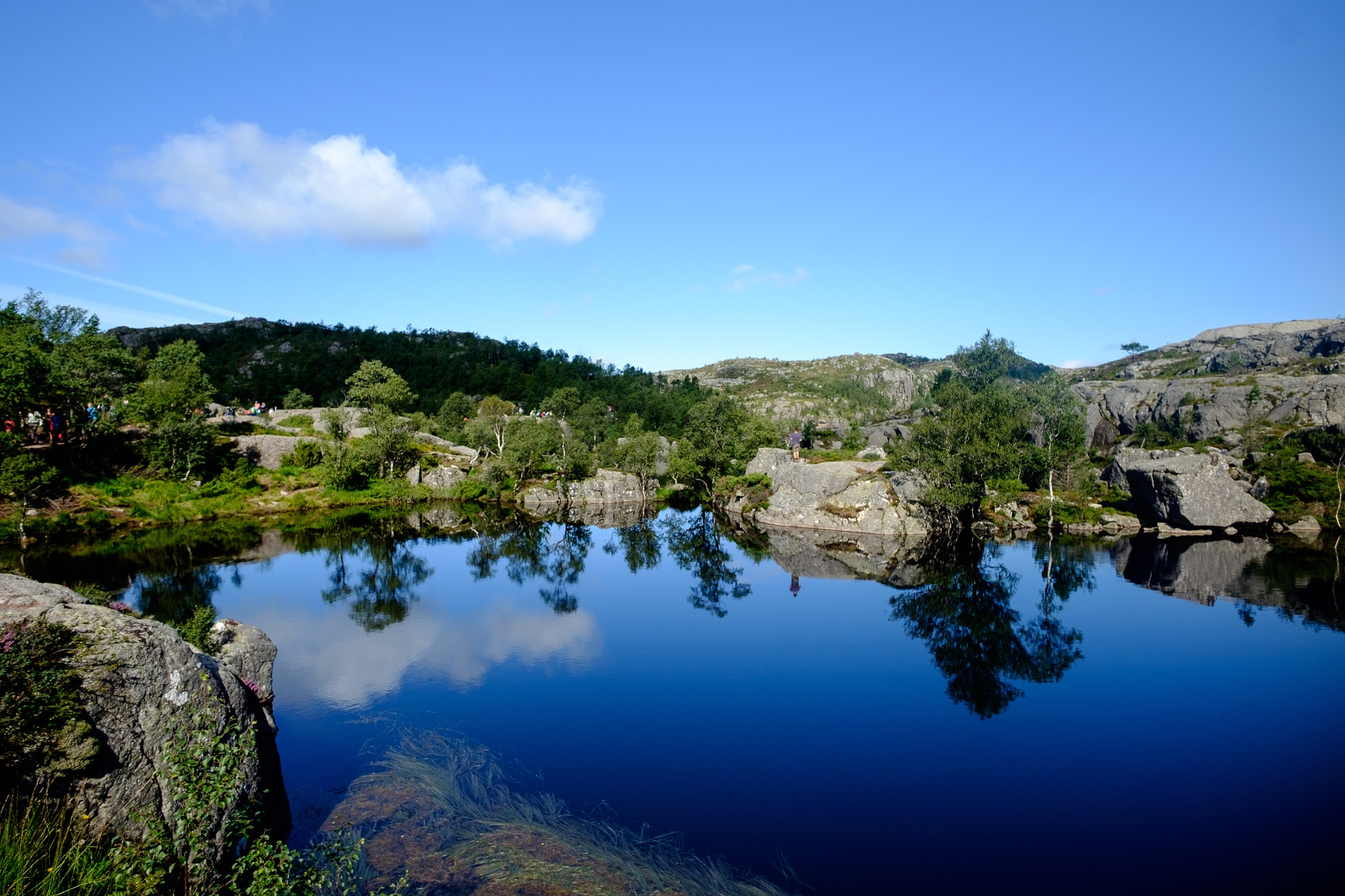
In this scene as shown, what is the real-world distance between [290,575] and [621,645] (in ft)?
64.8

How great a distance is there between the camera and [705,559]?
137ft

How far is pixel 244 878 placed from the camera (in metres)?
10.2

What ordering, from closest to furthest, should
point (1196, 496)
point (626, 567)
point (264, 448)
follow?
point (626, 567) → point (1196, 496) → point (264, 448)

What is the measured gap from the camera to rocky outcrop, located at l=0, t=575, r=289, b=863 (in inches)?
356

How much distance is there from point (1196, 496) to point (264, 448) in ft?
239

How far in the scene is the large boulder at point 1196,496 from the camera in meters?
45.4

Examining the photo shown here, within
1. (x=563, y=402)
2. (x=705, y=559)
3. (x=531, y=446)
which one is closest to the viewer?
(x=705, y=559)

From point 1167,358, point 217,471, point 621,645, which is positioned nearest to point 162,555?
point 217,471

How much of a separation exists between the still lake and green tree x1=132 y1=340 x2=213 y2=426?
61.8 ft

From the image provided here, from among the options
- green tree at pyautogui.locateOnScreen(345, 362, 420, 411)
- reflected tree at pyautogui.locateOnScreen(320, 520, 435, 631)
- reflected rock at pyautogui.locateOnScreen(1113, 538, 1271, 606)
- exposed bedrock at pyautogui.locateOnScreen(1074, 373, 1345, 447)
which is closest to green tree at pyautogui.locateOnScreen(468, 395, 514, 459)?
green tree at pyautogui.locateOnScreen(345, 362, 420, 411)

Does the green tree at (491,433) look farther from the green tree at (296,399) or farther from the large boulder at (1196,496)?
the large boulder at (1196,496)

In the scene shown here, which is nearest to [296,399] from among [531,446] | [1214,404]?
[531,446]

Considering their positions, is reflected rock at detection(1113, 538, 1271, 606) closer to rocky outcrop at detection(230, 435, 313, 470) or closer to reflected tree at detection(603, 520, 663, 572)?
reflected tree at detection(603, 520, 663, 572)

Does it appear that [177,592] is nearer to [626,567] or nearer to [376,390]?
[626,567]
